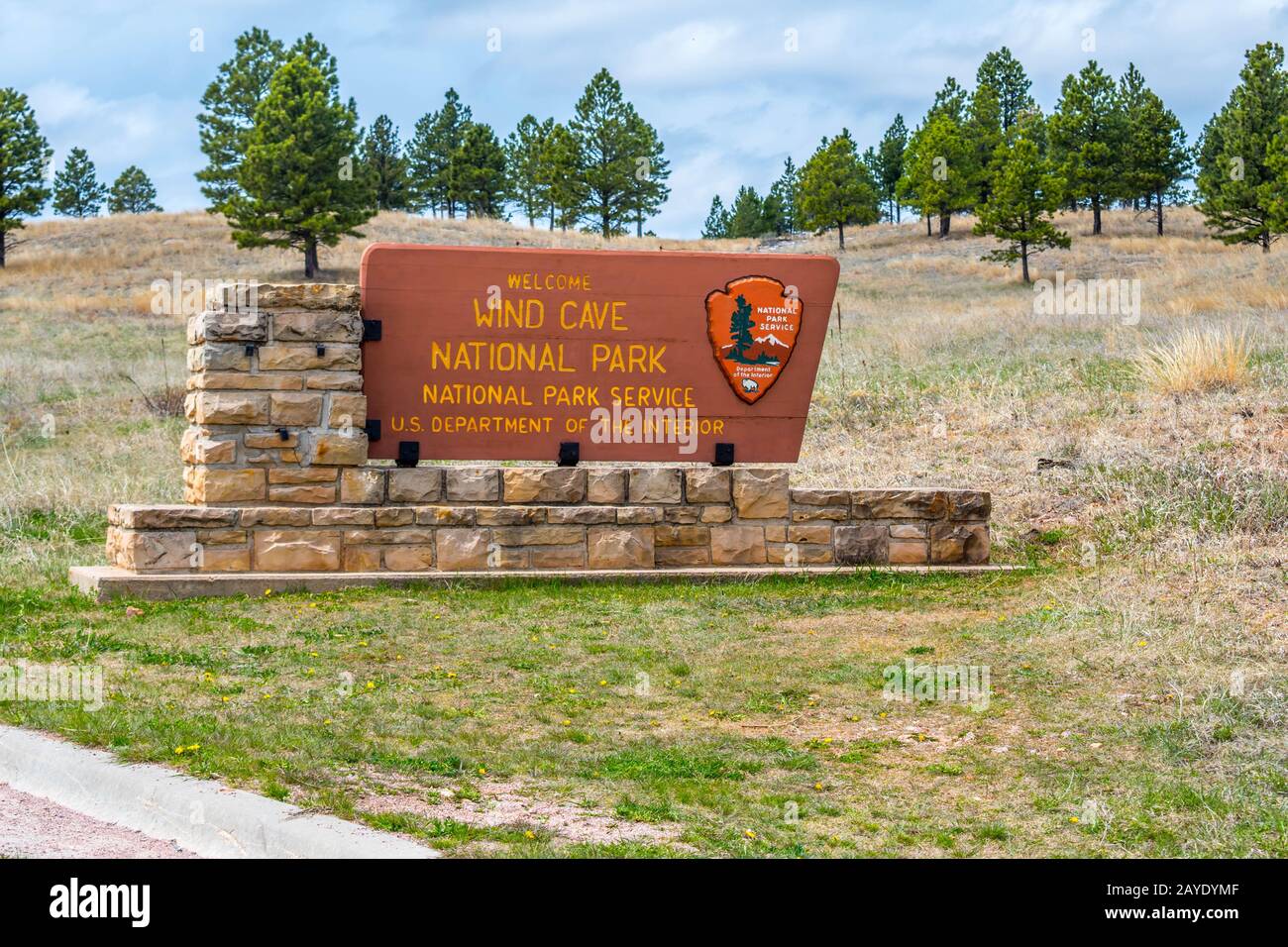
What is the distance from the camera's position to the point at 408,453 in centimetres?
1108

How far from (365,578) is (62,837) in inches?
222

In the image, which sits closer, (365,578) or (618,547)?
(365,578)

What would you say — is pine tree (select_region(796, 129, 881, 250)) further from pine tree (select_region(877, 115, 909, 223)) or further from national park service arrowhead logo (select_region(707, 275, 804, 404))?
national park service arrowhead logo (select_region(707, 275, 804, 404))

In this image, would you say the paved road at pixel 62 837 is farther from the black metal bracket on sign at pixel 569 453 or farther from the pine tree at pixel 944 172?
the pine tree at pixel 944 172

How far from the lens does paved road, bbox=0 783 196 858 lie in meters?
4.85

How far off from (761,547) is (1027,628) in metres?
2.97

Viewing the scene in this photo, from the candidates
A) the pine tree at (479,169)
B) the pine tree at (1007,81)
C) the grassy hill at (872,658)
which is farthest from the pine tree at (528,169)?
the grassy hill at (872,658)

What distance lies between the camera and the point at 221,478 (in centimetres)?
1062

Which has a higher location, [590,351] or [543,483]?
[590,351]

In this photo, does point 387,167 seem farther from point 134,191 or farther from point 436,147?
point 134,191
